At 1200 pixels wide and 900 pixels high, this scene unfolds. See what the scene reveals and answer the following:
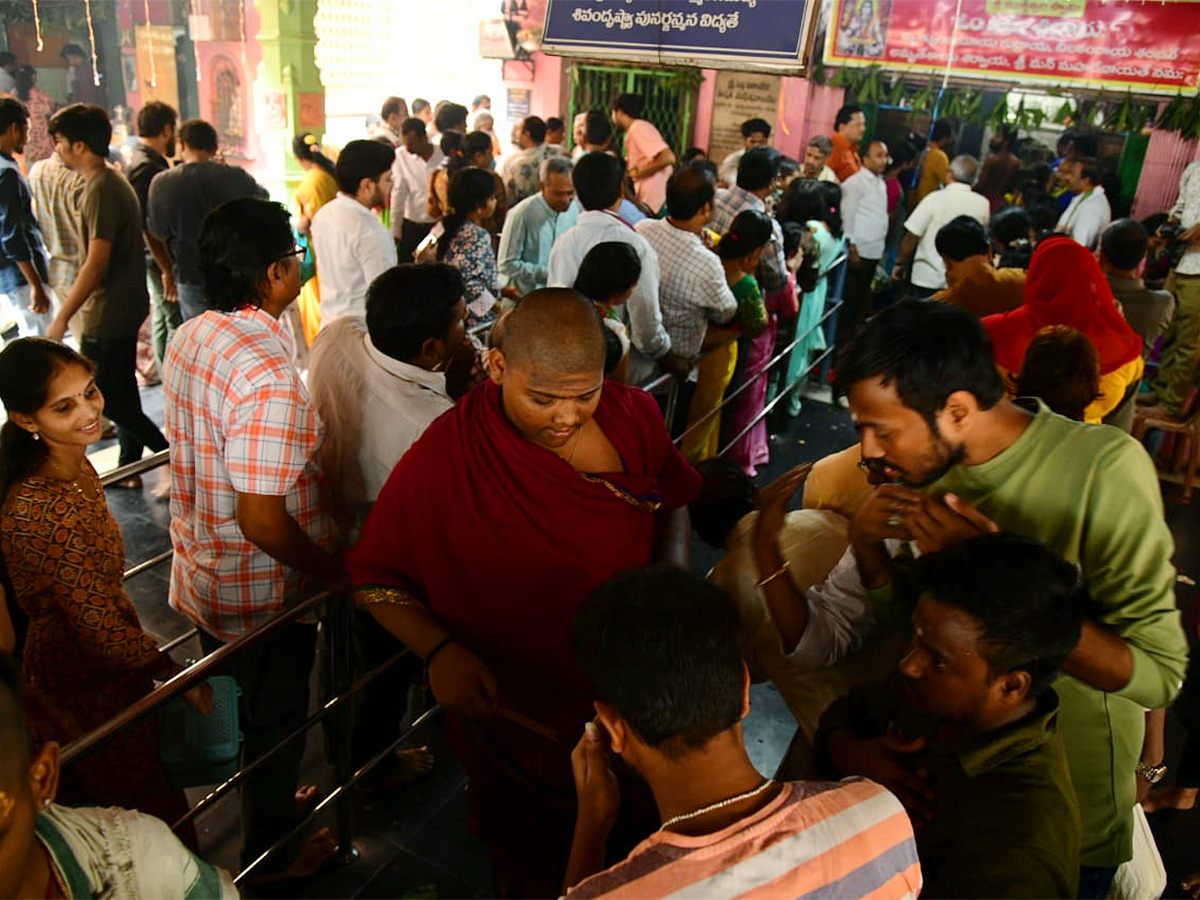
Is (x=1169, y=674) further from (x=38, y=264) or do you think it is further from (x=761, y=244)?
(x=38, y=264)

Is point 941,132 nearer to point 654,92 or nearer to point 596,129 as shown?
point 654,92

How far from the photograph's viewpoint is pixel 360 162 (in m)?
4.04

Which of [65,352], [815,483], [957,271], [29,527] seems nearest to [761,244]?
[957,271]

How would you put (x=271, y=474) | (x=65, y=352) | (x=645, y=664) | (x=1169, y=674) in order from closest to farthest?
1. (x=645, y=664)
2. (x=1169, y=674)
3. (x=271, y=474)
4. (x=65, y=352)

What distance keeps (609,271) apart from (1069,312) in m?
1.93

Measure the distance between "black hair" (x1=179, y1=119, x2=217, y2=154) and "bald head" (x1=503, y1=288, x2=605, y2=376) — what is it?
3.73 meters

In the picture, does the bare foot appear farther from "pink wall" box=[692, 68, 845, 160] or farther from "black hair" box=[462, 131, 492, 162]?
"pink wall" box=[692, 68, 845, 160]

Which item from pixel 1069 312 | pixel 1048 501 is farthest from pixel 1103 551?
pixel 1069 312

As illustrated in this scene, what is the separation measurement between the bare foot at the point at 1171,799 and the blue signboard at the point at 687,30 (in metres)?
3.35

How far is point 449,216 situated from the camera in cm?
458

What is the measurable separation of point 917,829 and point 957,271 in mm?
3583

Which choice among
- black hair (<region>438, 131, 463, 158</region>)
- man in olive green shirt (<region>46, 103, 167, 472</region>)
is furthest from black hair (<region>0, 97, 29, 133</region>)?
black hair (<region>438, 131, 463, 158</region>)

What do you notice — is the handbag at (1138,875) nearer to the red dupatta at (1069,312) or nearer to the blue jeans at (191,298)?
the red dupatta at (1069,312)

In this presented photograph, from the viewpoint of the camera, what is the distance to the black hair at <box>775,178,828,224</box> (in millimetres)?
5746
